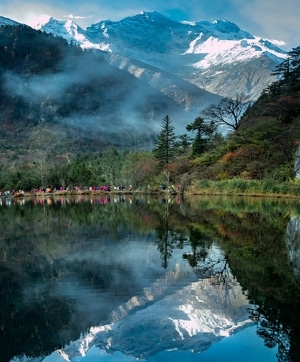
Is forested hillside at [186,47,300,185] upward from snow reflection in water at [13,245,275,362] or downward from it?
upward

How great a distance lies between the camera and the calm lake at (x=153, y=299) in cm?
656

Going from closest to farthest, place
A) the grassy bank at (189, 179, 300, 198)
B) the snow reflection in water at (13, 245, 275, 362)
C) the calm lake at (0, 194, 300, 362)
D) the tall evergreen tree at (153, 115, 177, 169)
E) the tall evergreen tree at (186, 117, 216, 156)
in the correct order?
the snow reflection in water at (13, 245, 275, 362)
the calm lake at (0, 194, 300, 362)
the grassy bank at (189, 179, 300, 198)
the tall evergreen tree at (153, 115, 177, 169)
the tall evergreen tree at (186, 117, 216, 156)

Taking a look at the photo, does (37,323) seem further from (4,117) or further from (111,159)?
(4,117)

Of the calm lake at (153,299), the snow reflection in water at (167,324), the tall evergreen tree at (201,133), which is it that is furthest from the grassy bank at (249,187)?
the snow reflection in water at (167,324)

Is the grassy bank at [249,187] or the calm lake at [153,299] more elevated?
the grassy bank at [249,187]

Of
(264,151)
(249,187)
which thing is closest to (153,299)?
(249,187)

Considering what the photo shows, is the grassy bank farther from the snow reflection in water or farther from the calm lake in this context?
the snow reflection in water

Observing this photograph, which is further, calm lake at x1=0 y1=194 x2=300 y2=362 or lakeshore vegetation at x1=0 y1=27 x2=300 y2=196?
lakeshore vegetation at x1=0 y1=27 x2=300 y2=196

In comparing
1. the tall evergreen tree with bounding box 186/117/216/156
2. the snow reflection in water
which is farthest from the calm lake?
the tall evergreen tree with bounding box 186/117/216/156

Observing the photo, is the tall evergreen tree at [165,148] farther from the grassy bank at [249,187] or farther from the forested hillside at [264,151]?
the grassy bank at [249,187]

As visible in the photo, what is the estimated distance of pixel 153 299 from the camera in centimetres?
870

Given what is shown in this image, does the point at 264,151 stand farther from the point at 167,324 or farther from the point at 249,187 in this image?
the point at 167,324

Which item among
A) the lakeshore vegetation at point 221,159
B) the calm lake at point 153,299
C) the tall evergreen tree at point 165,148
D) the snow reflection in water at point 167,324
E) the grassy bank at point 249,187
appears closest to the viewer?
the snow reflection in water at point 167,324

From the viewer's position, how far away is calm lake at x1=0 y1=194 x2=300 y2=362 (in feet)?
21.5
